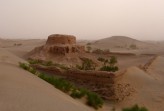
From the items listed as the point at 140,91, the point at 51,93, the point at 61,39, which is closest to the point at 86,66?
the point at 61,39

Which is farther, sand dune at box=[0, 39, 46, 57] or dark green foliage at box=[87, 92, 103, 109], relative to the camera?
sand dune at box=[0, 39, 46, 57]

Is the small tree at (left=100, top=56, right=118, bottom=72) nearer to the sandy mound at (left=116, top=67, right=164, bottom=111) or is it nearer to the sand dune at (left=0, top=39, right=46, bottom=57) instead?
the sandy mound at (left=116, top=67, right=164, bottom=111)

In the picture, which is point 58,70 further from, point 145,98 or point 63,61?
point 63,61

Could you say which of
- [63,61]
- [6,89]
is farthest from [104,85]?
[63,61]

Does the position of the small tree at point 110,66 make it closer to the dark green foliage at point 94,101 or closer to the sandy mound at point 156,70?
the sandy mound at point 156,70

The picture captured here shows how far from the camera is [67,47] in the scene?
2069cm

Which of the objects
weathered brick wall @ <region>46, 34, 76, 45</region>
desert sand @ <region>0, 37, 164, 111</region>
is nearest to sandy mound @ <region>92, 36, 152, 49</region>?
weathered brick wall @ <region>46, 34, 76, 45</region>

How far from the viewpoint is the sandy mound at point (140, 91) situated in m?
11.6

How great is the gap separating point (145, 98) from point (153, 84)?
7.97ft

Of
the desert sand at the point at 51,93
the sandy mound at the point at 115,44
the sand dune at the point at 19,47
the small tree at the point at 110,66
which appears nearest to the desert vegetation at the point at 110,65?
the small tree at the point at 110,66

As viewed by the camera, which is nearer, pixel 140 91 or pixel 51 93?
pixel 51 93

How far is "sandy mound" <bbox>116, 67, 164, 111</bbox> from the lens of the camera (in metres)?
11.6

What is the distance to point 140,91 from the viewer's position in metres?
13.1

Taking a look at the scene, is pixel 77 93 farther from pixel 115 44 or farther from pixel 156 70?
pixel 115 44
